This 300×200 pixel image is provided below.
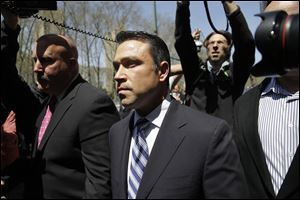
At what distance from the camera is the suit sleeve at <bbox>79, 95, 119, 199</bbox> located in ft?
6.57

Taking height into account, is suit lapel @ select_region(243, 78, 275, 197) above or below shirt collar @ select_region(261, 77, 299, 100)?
below

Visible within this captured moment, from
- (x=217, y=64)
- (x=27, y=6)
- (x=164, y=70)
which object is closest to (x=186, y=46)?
(x=217, y=64)

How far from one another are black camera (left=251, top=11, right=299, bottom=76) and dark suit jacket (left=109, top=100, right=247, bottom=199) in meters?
0.40

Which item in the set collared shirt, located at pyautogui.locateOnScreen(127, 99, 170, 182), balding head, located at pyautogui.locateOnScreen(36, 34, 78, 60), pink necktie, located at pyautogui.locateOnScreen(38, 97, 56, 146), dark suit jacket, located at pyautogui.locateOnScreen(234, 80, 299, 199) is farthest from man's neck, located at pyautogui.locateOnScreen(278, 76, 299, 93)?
pink necktie, located at pyautogui.locateOnScreen(38, 97, 56, 146)

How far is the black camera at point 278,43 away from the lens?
1413 mm

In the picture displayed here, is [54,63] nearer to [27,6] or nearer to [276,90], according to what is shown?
[27,6]

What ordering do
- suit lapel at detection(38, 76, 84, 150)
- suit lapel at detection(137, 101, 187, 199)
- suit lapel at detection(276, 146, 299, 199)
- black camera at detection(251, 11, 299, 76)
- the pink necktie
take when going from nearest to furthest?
black camera at detection(251, 11, 299, 76) < suit lapel at detection(276, 146, 299, 199) < suit lapel at detection(137, 101, 187, 199) < suit lapel at detection(38, 76, 84, 150) < the pink necktie

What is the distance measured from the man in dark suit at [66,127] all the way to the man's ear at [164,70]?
37 centimetres

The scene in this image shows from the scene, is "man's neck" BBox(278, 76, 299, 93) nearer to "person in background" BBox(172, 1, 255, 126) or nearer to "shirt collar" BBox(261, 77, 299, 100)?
"shirt collar" BBox(261, 77, 299, 100)

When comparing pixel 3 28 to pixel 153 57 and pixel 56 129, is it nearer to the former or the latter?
pixel 56 129

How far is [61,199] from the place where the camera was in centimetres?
217

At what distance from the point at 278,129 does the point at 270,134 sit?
0.04 m

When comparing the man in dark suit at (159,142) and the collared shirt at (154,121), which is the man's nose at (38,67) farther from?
the collared shirt at (154,121)

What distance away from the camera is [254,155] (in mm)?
1881
